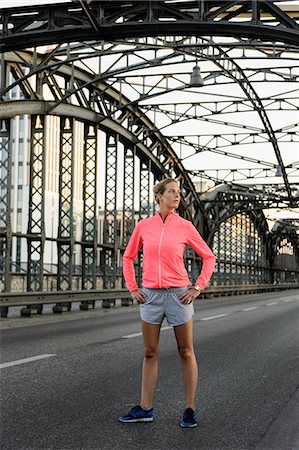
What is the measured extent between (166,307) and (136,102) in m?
23.1

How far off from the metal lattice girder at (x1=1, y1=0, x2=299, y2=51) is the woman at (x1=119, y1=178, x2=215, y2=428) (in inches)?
434

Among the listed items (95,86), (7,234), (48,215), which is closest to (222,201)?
(95,86)

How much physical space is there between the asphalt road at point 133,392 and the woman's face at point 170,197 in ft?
5.28

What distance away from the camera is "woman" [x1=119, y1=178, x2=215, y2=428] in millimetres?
5352

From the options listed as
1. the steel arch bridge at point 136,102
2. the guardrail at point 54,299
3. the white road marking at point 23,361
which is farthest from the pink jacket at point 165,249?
the guardrail at point 54,299

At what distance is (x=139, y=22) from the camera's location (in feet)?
53.9

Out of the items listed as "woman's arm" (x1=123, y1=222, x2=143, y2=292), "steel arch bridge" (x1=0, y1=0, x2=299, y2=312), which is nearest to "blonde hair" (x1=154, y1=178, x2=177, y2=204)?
"woman's arm" (x1=123, y1=222, x2=143, y2=292)

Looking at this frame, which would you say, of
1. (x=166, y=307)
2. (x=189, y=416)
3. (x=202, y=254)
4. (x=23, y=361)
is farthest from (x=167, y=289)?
(x=23, y=361)

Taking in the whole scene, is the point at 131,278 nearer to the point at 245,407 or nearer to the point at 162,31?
the point at 245,407

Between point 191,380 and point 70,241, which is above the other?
point 70,241

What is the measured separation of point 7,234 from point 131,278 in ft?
45.7

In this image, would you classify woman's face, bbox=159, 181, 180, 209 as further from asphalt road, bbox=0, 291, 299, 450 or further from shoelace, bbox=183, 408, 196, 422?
asphalt road, bbox=0, 291, 299, 450

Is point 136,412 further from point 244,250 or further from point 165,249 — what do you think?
point 244,250

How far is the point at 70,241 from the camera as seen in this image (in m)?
22.5
